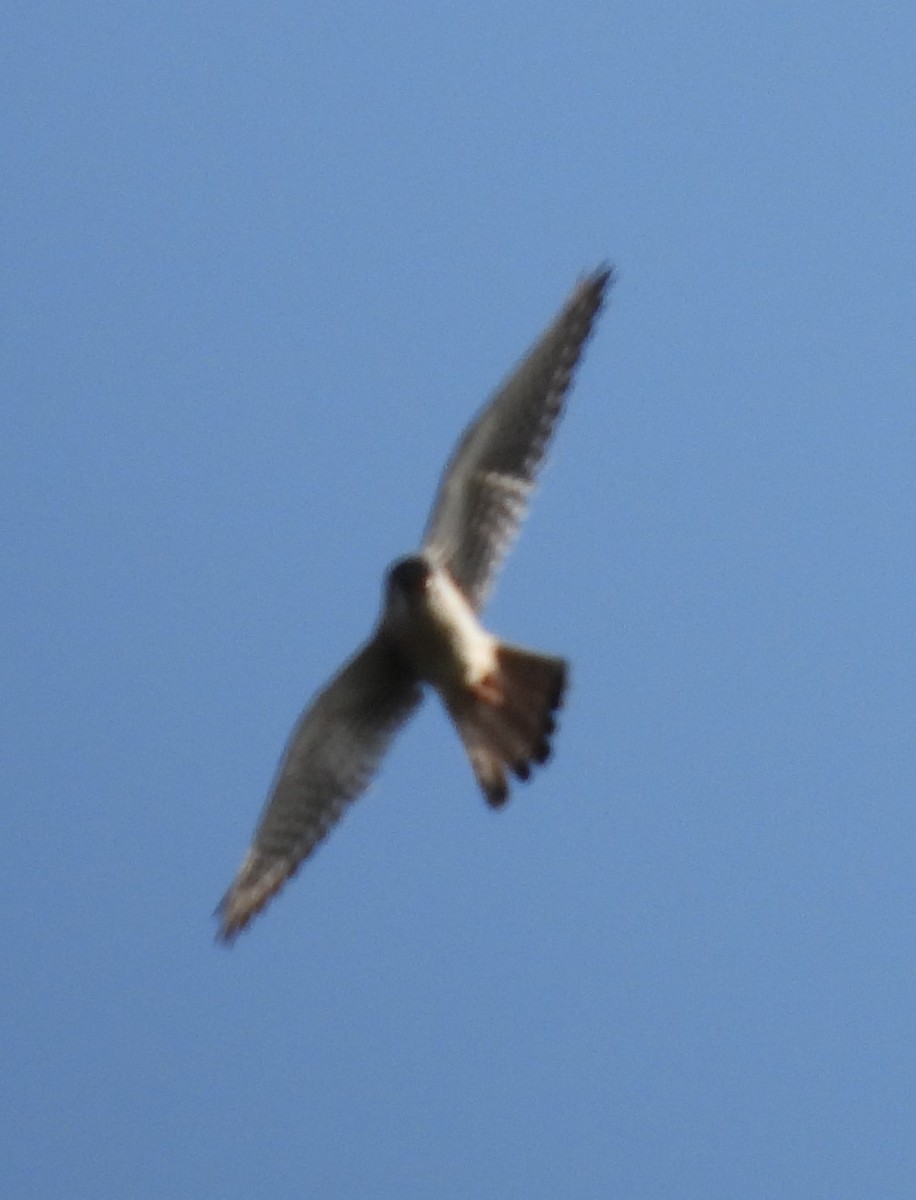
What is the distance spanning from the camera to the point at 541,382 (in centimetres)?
615

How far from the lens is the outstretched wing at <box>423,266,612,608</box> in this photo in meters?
6.13

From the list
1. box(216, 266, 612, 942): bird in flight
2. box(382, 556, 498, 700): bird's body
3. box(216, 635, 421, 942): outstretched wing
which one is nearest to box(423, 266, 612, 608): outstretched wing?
box(216, 266, 612, 942): bird in flight

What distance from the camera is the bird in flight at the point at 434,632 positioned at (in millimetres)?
5883

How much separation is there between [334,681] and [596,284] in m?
1.29

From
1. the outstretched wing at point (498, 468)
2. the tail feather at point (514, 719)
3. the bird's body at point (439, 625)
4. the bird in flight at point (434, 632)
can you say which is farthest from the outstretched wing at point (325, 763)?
the tail feather at point (514, 719)

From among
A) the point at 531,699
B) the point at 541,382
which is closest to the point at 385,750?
the point at 531,699

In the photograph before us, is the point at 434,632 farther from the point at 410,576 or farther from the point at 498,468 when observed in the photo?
the point at 498,468

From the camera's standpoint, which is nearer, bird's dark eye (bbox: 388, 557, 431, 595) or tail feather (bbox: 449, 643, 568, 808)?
tail feather (bbox: 449, 643, 568, 808)

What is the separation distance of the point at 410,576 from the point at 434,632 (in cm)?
16

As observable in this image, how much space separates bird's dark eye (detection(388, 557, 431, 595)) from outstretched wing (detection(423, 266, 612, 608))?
0.26 meters

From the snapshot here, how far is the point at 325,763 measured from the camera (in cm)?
627

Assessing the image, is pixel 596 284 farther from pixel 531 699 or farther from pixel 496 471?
pixel 531 699

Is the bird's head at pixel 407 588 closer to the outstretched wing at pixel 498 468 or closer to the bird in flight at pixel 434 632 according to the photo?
the bird in flight at pixel 434 632

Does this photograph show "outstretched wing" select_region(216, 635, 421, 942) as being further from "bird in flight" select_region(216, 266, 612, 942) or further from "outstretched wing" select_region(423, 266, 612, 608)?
"outstretched wing" select_region(423, 266, 612, 608)
